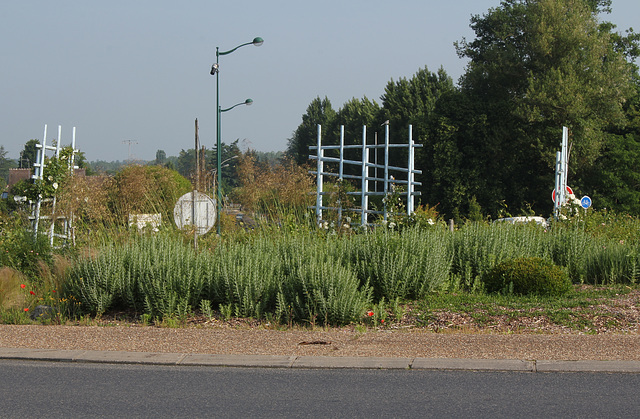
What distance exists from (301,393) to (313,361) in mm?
970

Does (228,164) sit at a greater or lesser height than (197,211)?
greater

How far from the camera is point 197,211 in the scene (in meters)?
13.0

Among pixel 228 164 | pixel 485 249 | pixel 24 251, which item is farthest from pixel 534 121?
pixel 24 251

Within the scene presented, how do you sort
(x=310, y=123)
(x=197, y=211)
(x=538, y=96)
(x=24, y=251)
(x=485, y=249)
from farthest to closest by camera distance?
(x=310, y=123) < (x=538, y=96) < (x=24, y=251) < (x=197, y=211) < (x=485, y=249)

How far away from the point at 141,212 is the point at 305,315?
4988 millimetres

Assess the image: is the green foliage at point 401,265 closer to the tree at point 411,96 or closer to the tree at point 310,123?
the tree at point 411,96

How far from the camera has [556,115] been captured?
43.4m

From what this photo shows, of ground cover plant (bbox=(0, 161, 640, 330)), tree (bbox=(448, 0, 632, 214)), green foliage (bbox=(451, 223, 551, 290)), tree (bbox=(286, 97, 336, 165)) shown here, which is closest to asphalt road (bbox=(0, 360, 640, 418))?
ground cover plant (bbox=(0, 161, 640, 330))

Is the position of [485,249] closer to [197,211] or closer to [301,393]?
[197,211]

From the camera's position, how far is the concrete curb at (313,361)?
649 centimetres

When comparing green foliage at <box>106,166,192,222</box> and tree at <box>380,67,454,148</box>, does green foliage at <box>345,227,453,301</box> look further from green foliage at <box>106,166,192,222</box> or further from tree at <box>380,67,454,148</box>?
tree at <box>380,67,454,148</box>

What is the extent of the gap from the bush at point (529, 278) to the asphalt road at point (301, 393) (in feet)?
13.7

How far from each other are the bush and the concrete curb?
390 centimetres

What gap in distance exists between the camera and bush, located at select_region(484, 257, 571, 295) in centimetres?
1042
